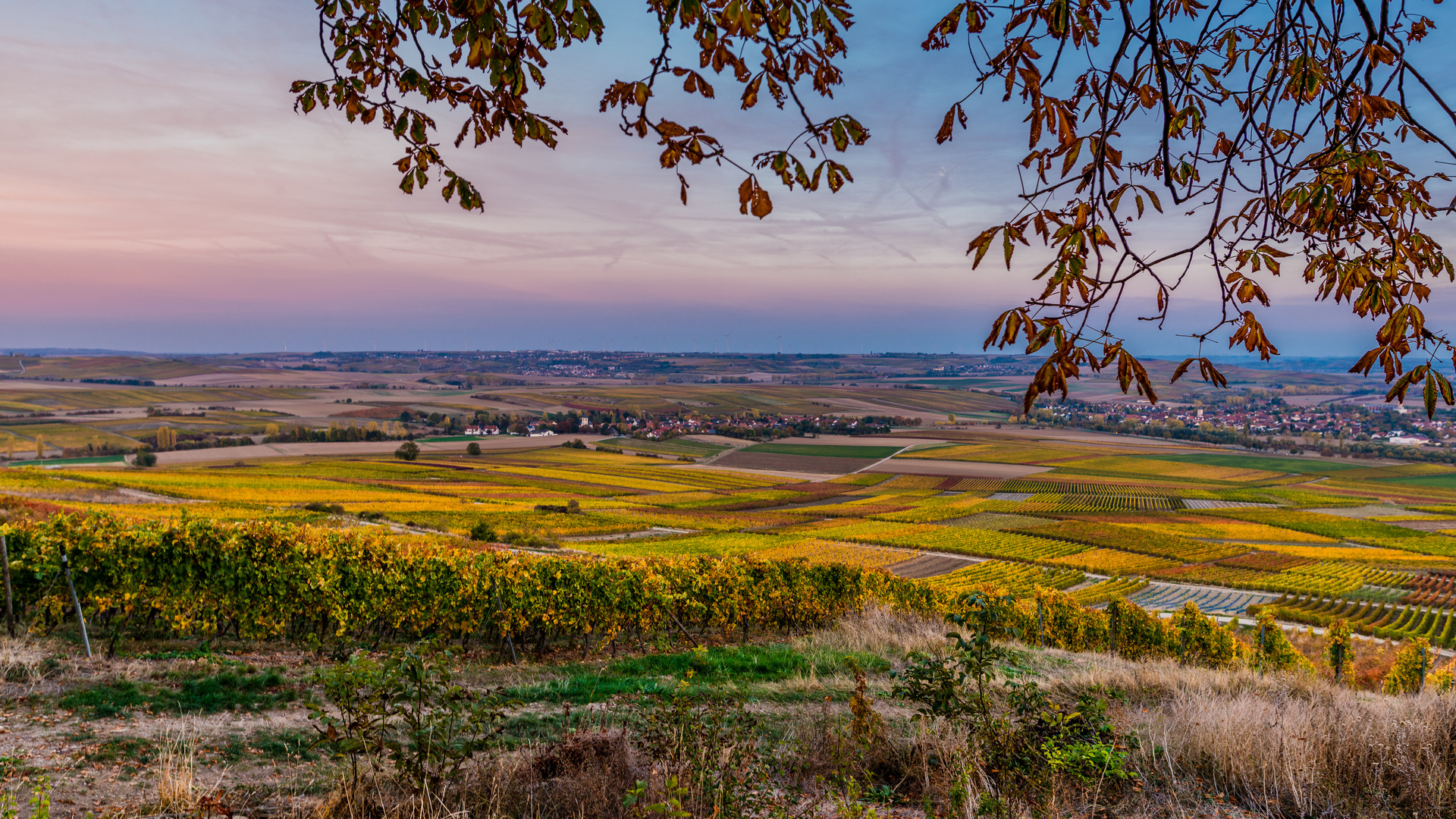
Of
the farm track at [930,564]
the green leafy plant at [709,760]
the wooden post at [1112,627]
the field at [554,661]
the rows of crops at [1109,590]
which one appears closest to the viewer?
the green leafy plant at [709,760]

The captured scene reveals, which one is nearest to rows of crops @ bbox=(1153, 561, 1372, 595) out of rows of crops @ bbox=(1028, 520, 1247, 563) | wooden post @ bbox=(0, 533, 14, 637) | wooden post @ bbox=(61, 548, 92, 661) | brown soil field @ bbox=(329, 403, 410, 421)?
rows of crops @ bbox=(1028, 520, 1247, 563)

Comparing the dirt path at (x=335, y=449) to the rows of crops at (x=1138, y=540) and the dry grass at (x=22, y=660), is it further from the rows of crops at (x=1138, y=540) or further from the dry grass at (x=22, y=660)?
the dry grass at (x=22, y=660)

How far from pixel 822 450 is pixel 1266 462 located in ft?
236

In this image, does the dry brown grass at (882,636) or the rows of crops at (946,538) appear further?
the rows of crops at (946,538)

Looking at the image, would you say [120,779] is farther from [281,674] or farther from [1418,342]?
[1418,342]

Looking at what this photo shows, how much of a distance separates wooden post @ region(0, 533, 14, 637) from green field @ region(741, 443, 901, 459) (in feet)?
337

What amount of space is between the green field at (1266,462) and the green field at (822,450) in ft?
141

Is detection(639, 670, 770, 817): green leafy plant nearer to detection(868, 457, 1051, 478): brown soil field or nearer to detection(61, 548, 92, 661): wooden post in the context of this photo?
detection(61, 548, 92, 661): wooden post

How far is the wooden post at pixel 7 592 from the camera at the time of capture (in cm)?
903

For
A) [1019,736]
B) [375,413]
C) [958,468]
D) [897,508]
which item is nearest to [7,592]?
[1019,736]

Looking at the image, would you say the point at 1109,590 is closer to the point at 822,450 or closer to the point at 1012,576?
the point at 1012,576

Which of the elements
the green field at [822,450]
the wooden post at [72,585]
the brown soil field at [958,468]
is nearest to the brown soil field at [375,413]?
the green field at [822,450]

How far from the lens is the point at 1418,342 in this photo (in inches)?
90.1

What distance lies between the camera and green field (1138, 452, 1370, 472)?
106m
